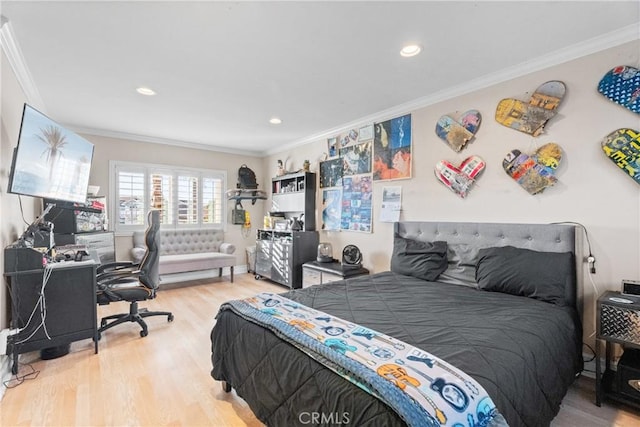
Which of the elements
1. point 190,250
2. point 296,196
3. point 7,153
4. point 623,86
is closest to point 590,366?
point 623,86

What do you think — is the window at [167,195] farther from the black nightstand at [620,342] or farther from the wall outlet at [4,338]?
the black nightstand at [620,342]

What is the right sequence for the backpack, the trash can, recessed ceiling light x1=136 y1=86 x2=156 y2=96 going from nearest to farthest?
recessed ceiling light x1=136 y1=86 x2=156 y2=96
the trash can
the backpack

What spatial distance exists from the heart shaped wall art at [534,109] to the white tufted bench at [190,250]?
458cm

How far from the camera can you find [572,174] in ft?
7.83

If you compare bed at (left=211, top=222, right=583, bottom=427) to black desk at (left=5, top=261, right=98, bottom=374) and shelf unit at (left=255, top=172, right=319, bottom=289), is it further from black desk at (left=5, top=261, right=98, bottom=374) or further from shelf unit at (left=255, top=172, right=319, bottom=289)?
shelf unit at (left=255, top=172, right=319, bottom=289)

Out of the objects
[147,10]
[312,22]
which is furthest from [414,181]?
[147,10]

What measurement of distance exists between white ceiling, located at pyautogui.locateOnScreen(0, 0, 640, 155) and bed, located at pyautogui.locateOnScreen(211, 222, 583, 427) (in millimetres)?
1464

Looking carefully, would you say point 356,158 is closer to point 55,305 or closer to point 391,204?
point 391,204

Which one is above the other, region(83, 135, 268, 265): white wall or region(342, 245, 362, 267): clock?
region(83, 135, 268, 265): white wall

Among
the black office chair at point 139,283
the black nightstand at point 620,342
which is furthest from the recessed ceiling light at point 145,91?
the black nightstand at point 620,342

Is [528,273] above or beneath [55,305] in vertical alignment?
above

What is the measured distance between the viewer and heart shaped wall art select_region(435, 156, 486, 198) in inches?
117

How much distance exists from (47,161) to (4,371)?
164 cm

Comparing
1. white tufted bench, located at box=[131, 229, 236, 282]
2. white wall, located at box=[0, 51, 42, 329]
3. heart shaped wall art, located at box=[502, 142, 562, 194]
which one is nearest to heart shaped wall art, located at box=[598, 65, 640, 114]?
heart shaped wall art, located at box=[502, 142, 562, 194]
